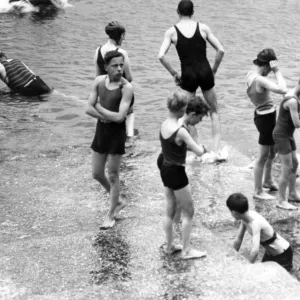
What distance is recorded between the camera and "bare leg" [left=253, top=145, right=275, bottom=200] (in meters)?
8.44

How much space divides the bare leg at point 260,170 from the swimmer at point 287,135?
8.2 inches

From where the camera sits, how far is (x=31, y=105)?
41.4 feet

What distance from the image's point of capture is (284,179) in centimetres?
831

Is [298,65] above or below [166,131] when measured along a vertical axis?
below

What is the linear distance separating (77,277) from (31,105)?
6.54 metres

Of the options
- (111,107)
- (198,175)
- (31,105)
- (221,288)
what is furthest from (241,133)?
(221,288)

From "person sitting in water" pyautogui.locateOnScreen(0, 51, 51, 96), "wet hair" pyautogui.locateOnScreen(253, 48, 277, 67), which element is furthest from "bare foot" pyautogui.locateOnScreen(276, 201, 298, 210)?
"person sitting in water" pyautogui.locateOnScreen(0, 51, 51, 96)

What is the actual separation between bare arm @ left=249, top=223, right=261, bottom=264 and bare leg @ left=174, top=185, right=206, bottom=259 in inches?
18.4

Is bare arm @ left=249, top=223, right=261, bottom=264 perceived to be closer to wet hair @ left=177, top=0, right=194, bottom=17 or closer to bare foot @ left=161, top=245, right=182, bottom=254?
bare foot @ left=161, top=245, right=182, bottom=254

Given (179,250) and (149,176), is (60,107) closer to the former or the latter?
(149,176)

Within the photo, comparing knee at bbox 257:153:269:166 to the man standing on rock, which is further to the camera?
knee at bbox 257:153:269:166

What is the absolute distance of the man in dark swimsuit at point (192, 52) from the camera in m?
9.32

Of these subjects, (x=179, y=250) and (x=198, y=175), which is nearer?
(x=179, y=250)

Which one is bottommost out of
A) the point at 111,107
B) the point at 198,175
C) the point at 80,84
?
the point at 80,84
